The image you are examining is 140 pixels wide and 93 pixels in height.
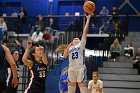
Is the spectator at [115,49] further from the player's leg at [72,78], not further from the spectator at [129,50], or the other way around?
the player's leg at [72,78]

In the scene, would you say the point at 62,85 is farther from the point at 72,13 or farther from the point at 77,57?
the point at 72,13

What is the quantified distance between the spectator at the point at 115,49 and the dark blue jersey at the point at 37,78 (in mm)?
8123

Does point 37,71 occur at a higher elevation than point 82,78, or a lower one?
higher

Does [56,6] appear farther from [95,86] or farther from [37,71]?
[37,71]

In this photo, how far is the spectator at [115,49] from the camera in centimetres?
1487

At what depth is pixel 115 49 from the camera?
49.4ft

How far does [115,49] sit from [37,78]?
8.53 metres

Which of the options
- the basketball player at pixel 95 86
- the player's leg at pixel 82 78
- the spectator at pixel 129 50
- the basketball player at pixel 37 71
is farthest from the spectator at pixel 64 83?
the spectator at pixel 129 50

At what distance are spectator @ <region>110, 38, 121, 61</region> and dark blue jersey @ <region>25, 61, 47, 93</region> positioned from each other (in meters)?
8.12

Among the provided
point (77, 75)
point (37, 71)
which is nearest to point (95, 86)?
point (77, 75)

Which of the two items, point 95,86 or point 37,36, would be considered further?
point 37,36

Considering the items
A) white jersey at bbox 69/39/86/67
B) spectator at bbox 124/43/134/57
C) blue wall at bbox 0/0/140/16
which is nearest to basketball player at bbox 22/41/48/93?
white jersey at bbox 69/39/86/67

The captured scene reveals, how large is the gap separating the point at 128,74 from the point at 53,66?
2.92m

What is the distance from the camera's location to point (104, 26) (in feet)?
65.5
